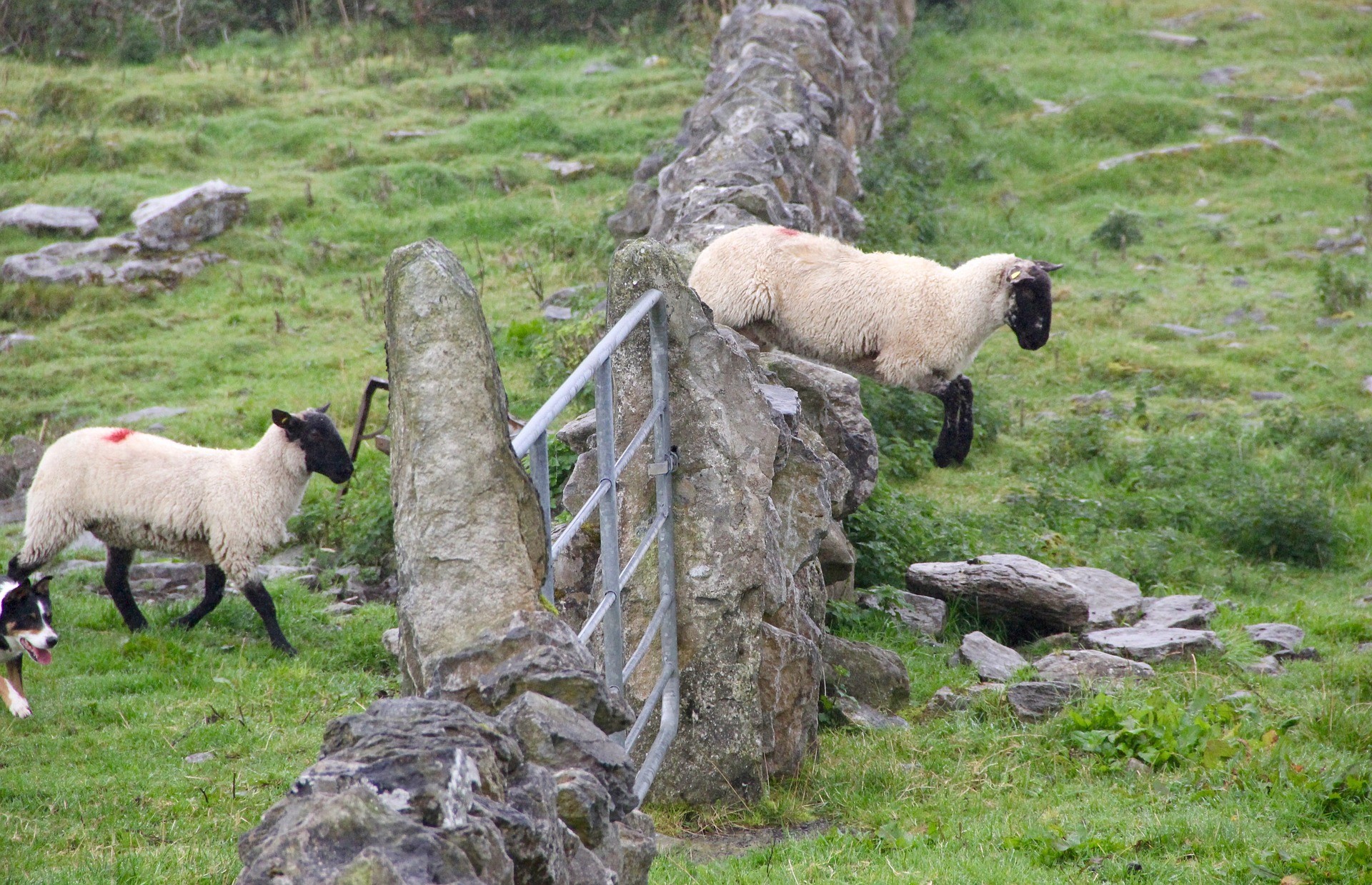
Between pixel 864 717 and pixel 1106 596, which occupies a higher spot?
pixel 864 717

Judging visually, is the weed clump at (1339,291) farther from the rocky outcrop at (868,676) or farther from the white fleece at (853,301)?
the rocky outcrop at (868,676)

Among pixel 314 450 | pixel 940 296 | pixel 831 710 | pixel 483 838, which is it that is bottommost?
pixel 831 710

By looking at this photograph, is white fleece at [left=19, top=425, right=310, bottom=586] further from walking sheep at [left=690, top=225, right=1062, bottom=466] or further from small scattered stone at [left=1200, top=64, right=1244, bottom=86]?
small scattered stone at [left=1200, top=64, right=1244, bottom=86]

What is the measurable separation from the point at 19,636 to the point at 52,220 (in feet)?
29.4

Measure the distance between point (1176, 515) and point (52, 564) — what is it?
24.9ft

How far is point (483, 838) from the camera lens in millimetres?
2109

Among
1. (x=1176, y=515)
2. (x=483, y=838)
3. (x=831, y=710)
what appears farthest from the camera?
(x=1176, y=515)

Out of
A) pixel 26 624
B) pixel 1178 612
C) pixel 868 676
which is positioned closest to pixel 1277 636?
pixel 1178 612

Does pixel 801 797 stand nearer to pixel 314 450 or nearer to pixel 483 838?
pixel 483 838

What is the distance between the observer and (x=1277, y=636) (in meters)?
6.66

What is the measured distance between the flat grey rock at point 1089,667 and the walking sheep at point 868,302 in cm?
249

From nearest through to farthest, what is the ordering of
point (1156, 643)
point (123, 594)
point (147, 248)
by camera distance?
1. point (1156, 643)
2. point (123, 594)
3. point (147, 248)

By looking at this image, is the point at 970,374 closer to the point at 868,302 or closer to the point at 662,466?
the point at 868,302

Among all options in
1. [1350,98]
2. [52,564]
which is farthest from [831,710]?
[1350,98]
